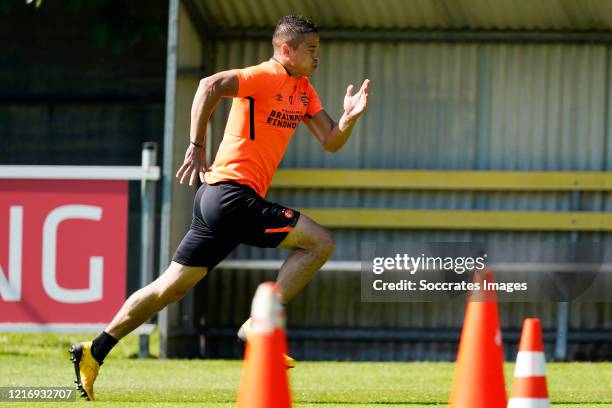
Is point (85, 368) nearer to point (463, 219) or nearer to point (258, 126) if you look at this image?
point (258, 126)

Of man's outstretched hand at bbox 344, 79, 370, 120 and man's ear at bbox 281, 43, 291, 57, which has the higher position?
man's ear at bbox 281, 43, 291, 57

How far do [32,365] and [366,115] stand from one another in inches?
147

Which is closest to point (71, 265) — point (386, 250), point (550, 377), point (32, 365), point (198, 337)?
point (32, 365)

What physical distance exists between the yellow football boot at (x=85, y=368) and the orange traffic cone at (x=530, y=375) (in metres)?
2.51

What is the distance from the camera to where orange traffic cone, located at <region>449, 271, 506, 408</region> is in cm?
597

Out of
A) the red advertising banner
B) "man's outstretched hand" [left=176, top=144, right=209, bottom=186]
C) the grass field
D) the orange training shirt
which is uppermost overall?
the orange training shirt

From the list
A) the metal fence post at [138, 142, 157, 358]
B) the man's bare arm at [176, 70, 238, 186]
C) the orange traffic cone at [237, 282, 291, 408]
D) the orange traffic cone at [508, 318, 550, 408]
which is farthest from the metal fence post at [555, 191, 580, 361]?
the orange traffic cone at [237, 282, 291, 408]

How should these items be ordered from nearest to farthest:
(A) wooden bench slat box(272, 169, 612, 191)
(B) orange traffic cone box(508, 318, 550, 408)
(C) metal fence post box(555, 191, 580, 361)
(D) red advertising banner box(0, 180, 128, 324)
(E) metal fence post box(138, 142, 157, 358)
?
(B) orange traffic cone box(508, 318, 550, 408)
(D) red advertising banner box(0, 180, 128, 324)
(E) metal fence post box(138, 142, 157, 358)
(C) metal fence post box(555, 191, 580, 361)
(A) wooden bench slat box(272, 169, 612, 191)

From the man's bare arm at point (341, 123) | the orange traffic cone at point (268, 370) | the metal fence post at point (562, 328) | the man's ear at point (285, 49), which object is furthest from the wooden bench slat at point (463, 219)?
the orange traffic cone at point (268, 370)

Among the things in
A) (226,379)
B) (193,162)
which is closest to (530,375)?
(193,162)

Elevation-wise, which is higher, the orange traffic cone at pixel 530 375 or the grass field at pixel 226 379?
the orange traffic cone at pixel 530 375

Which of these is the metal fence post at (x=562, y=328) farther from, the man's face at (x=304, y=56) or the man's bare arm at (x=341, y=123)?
the man's face at (x=304, y=56)

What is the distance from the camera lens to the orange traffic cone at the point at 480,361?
5973 mm

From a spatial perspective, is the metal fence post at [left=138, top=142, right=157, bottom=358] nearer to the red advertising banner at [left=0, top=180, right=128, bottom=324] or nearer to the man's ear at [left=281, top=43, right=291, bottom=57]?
the red advertising banner at [left=0, top=180, right=128, bottom=324]
